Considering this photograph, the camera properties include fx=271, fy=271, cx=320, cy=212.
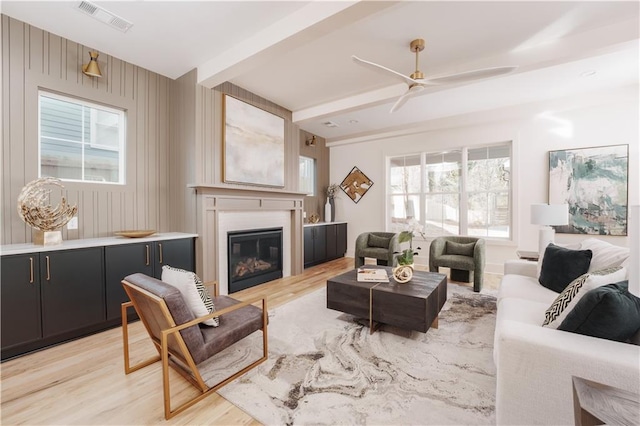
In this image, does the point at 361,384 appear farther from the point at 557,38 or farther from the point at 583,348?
the point at 557,38

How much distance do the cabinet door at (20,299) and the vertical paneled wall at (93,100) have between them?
57cm

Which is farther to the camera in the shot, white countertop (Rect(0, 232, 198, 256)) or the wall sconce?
the wall sconce

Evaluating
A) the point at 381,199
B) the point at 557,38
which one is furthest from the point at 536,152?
the point at 381,199

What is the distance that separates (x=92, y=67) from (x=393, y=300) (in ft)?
12.7

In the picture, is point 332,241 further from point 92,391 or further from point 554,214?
point 92,391

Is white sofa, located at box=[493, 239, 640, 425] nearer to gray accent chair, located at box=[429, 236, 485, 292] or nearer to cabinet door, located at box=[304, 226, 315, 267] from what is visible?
gray accent chair, located at box=[429, 236, 485, 292]

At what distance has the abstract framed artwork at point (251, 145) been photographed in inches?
149

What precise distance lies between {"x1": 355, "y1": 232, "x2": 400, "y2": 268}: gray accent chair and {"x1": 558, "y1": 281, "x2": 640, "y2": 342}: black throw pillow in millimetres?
3352

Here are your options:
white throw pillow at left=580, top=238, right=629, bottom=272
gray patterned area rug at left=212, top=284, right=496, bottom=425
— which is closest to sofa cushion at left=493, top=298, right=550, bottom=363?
gray patterned area rug at left=212, top=284, right=496, bottom=425

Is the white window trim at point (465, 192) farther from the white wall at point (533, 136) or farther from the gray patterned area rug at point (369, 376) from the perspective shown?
the gray patterned area rug at point (369, 376)

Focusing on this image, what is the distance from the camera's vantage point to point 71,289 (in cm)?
247

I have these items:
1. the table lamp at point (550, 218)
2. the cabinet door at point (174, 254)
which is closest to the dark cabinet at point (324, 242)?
the cabinet door at point (174, 254)

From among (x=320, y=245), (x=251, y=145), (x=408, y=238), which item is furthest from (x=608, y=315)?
(x=320, y=245)

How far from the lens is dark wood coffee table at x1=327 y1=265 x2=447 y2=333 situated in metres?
2.32
